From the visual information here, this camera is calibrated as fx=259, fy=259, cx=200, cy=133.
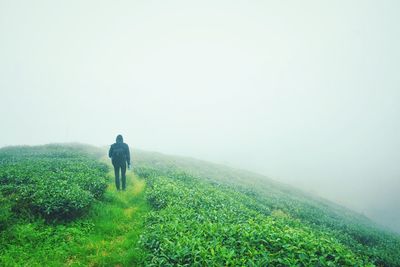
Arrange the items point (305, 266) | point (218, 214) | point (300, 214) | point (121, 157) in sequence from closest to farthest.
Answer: point (305, 266), point (218, 214), point (121, 157), point (300, 214)

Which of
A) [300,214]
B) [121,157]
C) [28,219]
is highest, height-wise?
[121,157]

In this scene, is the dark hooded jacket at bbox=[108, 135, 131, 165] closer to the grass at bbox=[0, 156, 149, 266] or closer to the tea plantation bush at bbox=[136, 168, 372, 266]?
the grass at bbox=[0, 156, 149, 266]

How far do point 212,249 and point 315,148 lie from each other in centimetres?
18796

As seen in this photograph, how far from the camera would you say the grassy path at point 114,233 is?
9117 mm

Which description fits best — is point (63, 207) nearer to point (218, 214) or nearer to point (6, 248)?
point (6, 248)

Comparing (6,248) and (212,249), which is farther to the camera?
(6,248)

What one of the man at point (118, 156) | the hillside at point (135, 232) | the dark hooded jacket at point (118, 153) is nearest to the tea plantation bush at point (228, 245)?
the hillside at point (135, 232)

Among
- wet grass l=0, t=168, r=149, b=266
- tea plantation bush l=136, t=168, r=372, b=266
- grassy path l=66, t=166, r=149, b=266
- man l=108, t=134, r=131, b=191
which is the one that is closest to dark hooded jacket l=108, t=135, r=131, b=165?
man l=108, t=134, r=131, b=191

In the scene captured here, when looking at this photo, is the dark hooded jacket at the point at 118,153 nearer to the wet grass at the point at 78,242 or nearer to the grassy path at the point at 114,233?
the grassy path at the point at 114,233

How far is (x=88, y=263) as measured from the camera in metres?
8.95

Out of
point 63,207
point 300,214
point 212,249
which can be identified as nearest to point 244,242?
point 212,249

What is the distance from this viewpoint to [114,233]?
11.5 meters

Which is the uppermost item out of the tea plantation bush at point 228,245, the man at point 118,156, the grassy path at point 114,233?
the man at point 118,156

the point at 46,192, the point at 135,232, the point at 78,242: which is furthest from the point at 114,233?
the point at 46,192
